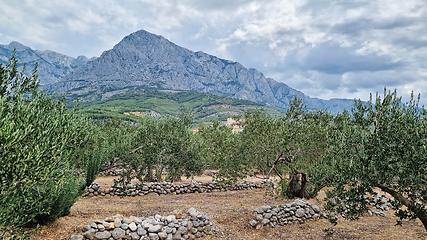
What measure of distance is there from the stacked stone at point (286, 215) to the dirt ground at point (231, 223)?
1.18 feet

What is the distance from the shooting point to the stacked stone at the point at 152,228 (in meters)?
11.6

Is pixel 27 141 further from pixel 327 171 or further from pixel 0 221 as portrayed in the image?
pixel 327 171

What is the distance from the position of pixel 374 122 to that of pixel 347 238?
752cm

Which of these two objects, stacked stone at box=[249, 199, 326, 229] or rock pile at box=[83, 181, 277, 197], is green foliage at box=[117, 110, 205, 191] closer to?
rock pile at box=[83, 181, 277, 197]

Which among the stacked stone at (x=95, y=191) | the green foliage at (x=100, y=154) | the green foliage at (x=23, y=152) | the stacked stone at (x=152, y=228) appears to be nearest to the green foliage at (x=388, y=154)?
the stacked stone at (x=152, y=228)

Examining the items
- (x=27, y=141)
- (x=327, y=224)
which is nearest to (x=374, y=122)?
(x=327, y=224)

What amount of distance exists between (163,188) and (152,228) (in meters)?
11.6

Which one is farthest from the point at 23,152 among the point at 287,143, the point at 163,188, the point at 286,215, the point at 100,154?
the point at 163,188

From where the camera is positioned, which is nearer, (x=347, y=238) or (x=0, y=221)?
(x=0, y=221)

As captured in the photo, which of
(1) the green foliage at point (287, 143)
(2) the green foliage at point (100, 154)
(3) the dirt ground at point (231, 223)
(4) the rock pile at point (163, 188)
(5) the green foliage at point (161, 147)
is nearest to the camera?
(3) the dirt ground at point (231, 223)

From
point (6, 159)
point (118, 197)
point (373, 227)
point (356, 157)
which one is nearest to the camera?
point (6, 159)

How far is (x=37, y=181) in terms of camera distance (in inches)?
280

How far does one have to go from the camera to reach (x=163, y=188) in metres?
23.9

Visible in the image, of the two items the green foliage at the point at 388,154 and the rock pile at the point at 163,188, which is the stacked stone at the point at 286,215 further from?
the rock pile at the point at 163,188
